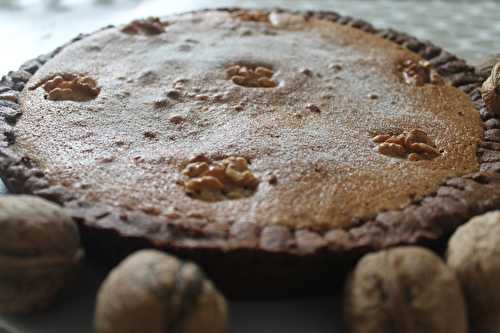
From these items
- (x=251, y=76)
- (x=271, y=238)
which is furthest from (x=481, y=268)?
(x=251, y=76)

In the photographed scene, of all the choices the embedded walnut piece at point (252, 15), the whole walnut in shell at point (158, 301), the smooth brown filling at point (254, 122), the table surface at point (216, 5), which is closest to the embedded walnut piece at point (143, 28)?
the smooth brown filling at point (254, 122)

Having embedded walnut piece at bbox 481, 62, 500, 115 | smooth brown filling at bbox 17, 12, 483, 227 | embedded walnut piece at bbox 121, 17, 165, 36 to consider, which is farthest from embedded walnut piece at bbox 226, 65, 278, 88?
embedded walnut piece at bbox 481, 62, 500, 115

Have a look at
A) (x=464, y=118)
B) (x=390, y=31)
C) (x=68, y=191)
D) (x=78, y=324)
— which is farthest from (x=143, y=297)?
(x=390, y=31)

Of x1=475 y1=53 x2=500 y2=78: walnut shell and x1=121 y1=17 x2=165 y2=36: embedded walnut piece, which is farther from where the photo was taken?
x1=121 y1=17 x2=165 y2=36: embedded walnut piece

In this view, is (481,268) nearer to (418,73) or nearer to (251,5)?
(418,73)

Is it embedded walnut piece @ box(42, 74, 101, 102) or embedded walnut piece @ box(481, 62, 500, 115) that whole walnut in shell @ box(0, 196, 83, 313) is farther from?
embedded walnut piece @ box(481, 62, 500, 115)

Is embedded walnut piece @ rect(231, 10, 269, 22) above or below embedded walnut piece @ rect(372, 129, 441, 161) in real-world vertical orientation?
above
